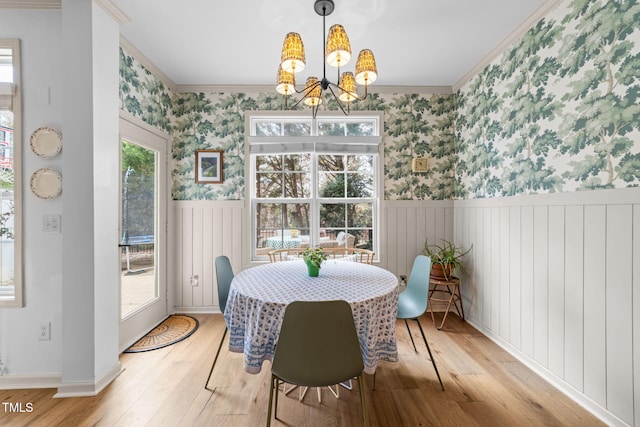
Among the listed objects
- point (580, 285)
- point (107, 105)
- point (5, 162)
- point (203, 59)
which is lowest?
point (580, 285)

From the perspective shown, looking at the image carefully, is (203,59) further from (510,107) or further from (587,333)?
(587,333)

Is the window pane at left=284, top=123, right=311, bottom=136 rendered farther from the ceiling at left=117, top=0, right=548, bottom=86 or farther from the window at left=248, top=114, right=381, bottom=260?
the ceiling at left=117, top=0, right=548, bottom=86

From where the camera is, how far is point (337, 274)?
2031 millimetres

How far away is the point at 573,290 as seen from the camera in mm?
1867

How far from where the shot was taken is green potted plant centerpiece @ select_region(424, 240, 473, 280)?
2.99 m

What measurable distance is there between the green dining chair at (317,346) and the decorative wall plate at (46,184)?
1.93 m

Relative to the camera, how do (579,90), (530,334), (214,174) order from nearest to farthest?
1. (579,90)
2. (530,334)
3. (214,174)

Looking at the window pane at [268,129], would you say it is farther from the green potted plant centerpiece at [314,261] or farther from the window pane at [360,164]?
the green potted plant centerpiece at [314,261]

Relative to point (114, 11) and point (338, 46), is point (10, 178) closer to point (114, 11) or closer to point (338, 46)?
point (114, 11)

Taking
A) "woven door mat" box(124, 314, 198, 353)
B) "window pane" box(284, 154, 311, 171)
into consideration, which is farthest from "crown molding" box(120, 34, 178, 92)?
"woven door mat" box(124, 314, 198, 353)

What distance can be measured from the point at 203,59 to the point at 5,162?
5.88 feet

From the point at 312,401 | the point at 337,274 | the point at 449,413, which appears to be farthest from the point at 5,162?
the point at 449,413

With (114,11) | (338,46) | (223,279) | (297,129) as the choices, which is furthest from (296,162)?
(114,11)

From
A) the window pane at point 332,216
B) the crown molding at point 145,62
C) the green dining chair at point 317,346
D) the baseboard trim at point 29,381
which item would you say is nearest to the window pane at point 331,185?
the window pane at point 332,216
